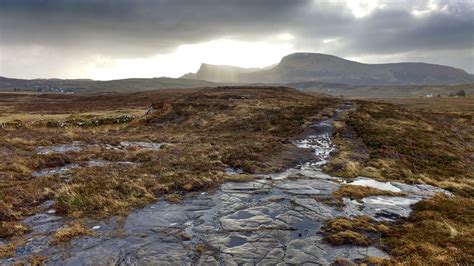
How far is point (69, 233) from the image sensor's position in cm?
1583

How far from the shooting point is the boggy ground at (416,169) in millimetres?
15820

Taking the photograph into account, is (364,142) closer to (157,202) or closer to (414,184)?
(414,184)

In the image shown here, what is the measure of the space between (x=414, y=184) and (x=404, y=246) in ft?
42.6

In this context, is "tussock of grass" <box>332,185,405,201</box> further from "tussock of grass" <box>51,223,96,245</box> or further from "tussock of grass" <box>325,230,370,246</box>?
"tussock of grass" <box>51,223,96,245</box>

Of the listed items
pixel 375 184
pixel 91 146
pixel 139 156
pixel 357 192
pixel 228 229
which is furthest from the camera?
pixel 91 146

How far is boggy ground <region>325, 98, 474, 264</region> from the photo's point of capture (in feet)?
51.9

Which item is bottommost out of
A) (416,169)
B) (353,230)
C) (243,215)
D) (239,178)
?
(416,169)

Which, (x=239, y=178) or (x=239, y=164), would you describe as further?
(x=239, y=164)

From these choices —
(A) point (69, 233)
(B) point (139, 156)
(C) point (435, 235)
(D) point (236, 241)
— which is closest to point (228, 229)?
(D) point (236, 241)

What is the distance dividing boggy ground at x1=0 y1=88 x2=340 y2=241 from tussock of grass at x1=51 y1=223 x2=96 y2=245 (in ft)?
5.59

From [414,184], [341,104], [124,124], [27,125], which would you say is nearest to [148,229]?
[414,184]

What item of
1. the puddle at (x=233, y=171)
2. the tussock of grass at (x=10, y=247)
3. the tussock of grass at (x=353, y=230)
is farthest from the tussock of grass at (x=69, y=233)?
the puddle at (x=233, y=171)

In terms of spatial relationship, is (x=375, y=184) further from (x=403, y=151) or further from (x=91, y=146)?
(x=91, y=146)

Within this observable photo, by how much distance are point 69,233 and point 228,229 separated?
705 centimetres
